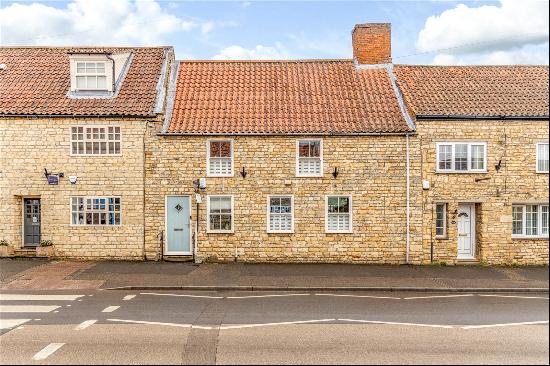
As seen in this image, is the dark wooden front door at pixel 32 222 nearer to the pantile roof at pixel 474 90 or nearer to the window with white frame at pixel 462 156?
the pantile roof at pixel 474 90

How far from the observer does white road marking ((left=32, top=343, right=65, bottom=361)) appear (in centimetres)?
866

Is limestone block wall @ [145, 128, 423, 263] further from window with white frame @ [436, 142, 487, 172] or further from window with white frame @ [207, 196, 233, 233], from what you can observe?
window with white frame @ [436, 142, 487, 172]

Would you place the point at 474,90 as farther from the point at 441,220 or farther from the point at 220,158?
the point at 220,158

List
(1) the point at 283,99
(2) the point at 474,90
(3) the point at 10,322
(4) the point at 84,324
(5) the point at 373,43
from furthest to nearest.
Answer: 1. (5) the point at 373,43
2. (1) the point at 283,99
3. (2) the point at 474,90
4. (3) the point at 10,322
5. (4) the point at 84,324

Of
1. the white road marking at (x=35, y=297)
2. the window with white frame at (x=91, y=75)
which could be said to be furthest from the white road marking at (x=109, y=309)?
the window with white frame at (x=91, y=75)

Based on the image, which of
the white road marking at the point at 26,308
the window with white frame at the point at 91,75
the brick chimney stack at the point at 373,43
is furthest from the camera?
the brick chimney stack at the point at 373,43

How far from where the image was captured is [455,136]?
20.1 m

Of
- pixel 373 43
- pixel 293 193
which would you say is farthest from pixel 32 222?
pixel 373 43

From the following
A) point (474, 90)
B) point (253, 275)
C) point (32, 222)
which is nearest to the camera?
point (253, 275)

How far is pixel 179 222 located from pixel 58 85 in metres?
7.53

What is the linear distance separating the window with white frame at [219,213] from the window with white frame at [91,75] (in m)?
6.25

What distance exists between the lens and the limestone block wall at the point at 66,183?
20219 mm

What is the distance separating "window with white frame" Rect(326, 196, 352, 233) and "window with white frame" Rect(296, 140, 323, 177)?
Answer: 1156mm

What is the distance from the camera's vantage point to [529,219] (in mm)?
19844
